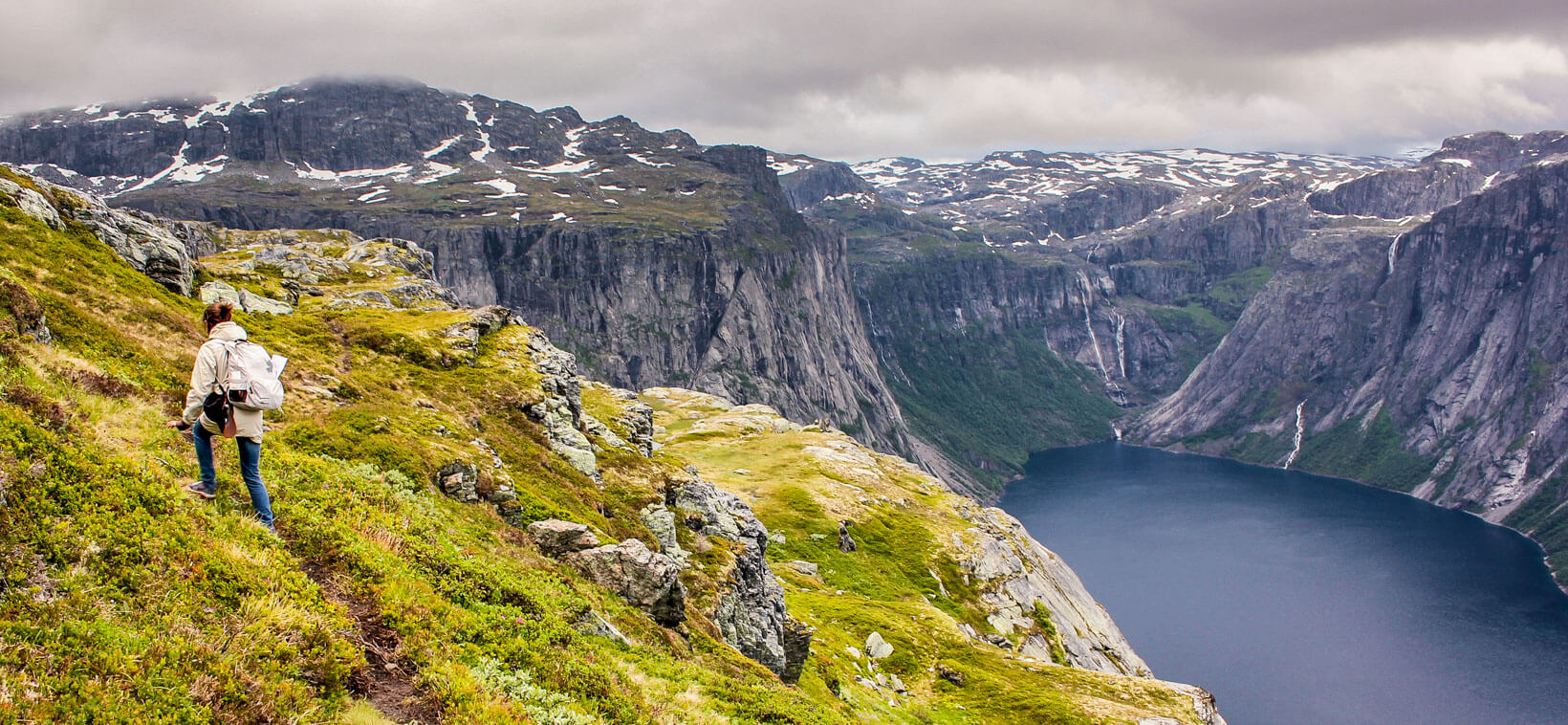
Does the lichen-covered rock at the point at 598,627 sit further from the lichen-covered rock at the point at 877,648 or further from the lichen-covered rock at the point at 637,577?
the lichen-covered rock at the point at 877,648

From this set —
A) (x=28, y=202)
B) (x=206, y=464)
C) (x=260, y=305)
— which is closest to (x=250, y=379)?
(x=206, y=464)

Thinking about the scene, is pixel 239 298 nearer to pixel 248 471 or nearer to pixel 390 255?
pixel 248 471

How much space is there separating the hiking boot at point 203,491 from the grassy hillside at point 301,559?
0.29m

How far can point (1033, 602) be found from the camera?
75.3m

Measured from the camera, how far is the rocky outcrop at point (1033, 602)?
68625mm

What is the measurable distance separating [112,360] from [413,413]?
9193 mm

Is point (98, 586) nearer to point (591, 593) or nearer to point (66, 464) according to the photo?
point (66, 464)

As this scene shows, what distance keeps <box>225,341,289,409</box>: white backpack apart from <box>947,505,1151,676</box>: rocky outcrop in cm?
5986

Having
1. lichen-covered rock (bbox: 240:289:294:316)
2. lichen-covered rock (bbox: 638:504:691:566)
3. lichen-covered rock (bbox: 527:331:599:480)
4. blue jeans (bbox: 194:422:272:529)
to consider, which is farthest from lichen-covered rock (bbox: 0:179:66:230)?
lichen-covered rock (bbox: 638:504:691:566)

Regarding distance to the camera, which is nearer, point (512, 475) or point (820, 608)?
point (512, 475)

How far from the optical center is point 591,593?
2117 cm

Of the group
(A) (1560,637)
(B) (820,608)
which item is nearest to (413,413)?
(B) (820,608)

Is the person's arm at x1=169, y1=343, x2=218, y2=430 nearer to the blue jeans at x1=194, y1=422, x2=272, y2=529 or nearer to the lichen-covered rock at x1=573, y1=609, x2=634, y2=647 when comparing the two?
the blue jeans at x1=194, y1=422, x2=272, y2=529

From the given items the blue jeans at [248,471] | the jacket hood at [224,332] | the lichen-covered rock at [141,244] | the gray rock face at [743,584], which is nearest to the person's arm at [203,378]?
the jacket hood at [224,332]
